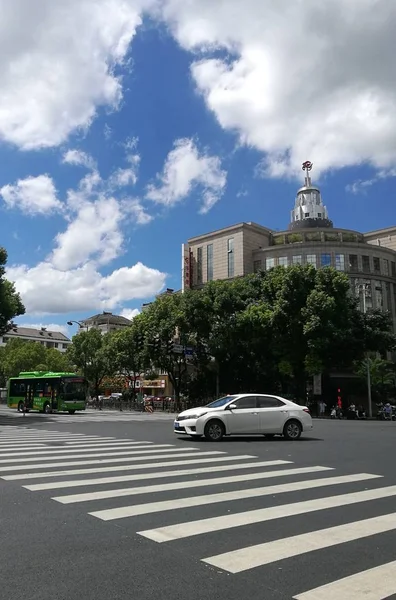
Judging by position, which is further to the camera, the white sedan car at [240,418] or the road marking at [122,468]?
the white sedan car at [240,418]

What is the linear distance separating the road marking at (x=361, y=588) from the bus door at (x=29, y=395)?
1475 inches

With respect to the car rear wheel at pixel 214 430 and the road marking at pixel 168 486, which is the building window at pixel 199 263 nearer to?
the car rear wheel at pixel 214 430

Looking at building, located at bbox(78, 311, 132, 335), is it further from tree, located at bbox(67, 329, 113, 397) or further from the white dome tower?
tree, located at bbox(67, 329, 113, 397)

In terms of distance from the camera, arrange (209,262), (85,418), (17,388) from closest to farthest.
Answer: (85,418)
(17,388)
(209,262)

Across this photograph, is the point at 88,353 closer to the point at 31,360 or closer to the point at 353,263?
the point at 31,360

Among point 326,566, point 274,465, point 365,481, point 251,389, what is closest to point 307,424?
point 274,465

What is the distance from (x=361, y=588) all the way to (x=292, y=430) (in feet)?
39.1

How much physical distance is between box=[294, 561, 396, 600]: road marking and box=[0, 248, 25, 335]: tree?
31.1 meters

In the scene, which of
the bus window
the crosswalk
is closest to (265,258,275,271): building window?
the crosswalk

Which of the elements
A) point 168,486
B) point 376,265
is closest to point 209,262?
point 376,265

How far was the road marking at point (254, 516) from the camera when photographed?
5613mm

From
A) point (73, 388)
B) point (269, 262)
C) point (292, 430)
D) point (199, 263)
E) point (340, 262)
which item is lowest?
point (292, 430)

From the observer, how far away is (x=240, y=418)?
49.7ft

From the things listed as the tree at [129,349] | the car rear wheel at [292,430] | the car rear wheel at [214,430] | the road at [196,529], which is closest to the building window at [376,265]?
the tree at [129,349]
